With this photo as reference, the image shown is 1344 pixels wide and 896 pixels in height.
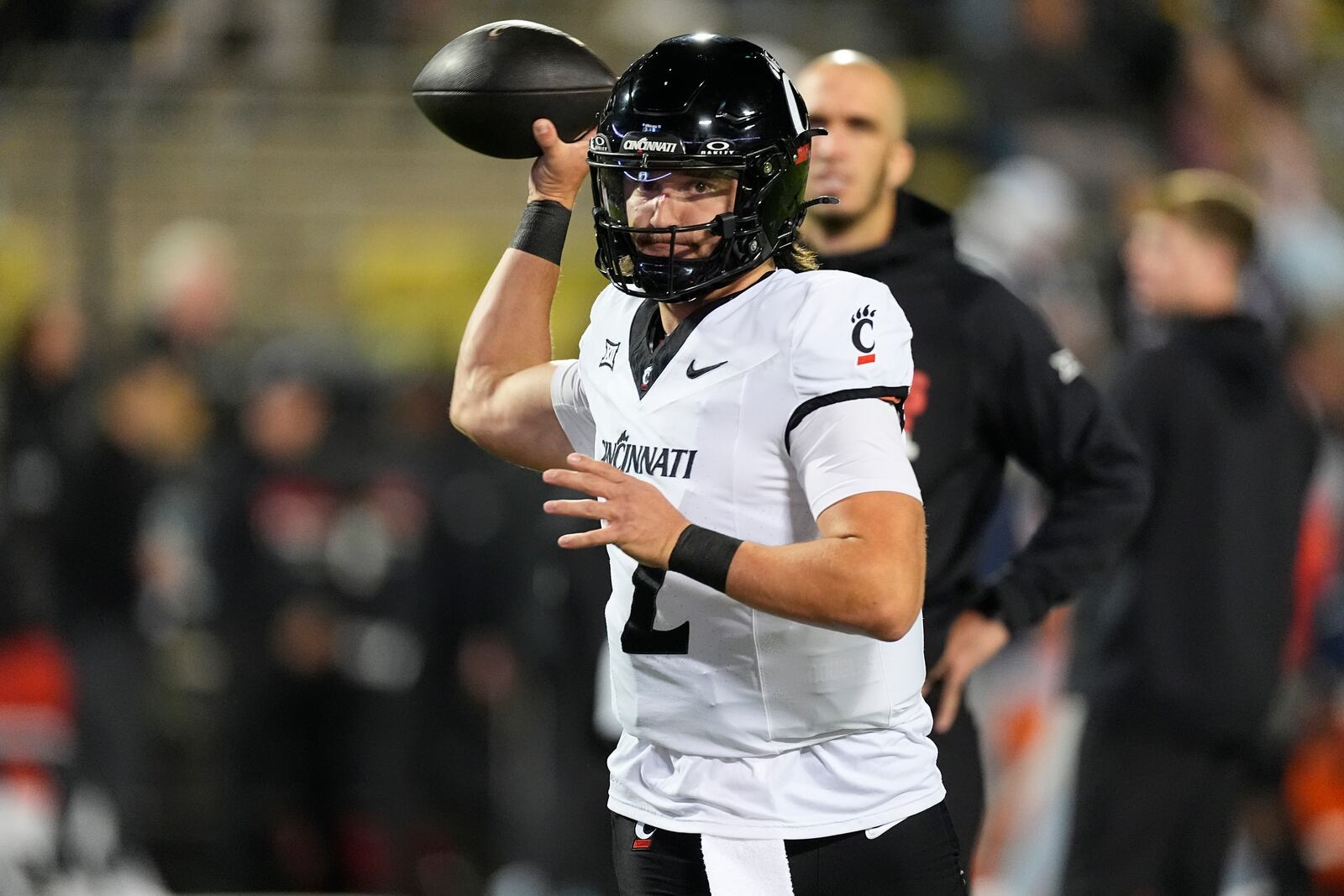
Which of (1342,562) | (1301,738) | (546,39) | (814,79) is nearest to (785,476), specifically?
(546,39)

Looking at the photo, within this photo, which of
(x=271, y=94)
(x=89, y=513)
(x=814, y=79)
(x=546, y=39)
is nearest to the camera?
(x=546, y=39)

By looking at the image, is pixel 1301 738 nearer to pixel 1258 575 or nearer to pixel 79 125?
pixel 1258 575

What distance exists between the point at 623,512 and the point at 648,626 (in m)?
0.29

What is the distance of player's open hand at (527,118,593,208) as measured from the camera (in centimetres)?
298

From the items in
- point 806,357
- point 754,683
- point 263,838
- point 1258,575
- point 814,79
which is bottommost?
point 263,838

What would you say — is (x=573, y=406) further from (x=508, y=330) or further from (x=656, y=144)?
(x=656, y=144)

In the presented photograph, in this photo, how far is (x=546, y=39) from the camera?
9.79 ft

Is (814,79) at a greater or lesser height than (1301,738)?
greater

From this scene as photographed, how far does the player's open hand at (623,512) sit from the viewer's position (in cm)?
225

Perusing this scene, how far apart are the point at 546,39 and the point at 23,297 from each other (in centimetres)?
685

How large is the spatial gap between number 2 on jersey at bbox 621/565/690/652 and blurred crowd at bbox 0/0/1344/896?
313cm

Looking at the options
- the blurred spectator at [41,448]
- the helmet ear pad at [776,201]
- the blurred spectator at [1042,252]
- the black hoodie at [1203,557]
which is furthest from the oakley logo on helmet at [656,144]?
the blurred spectator at [1042,252]

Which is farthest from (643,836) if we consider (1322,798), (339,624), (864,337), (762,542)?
(339,624)

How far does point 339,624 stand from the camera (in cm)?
729
